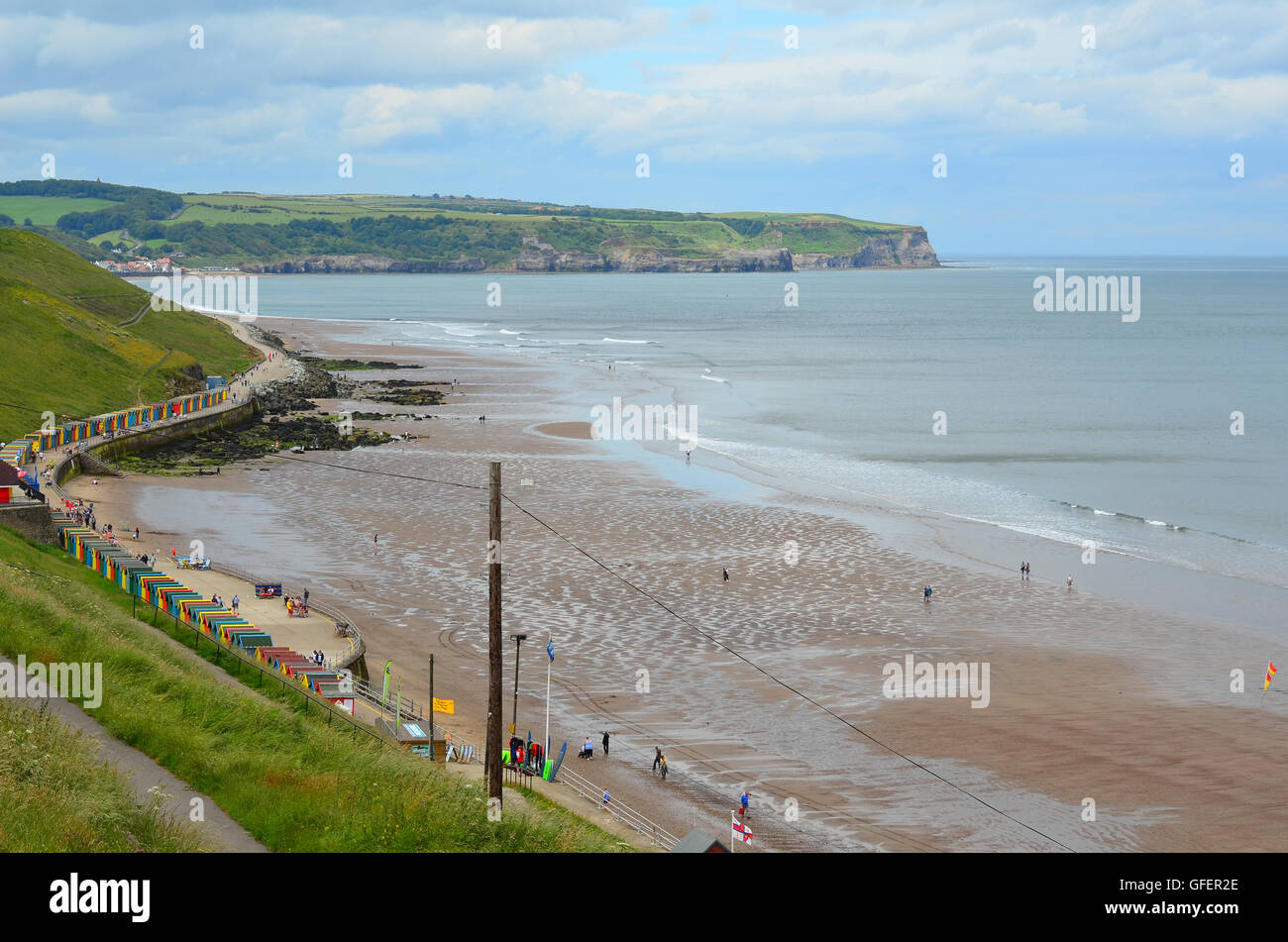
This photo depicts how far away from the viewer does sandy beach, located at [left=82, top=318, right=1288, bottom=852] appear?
24438 millimetres

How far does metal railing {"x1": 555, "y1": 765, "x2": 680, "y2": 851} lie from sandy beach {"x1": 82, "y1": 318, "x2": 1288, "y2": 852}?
548mm

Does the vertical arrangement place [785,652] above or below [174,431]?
below

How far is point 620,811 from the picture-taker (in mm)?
23266

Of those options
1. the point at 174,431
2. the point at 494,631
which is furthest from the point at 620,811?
the point at 174,431

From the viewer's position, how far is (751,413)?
289ft

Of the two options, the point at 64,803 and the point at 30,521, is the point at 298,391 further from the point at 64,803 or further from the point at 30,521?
the point at 64,803

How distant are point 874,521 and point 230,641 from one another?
31.5 meters

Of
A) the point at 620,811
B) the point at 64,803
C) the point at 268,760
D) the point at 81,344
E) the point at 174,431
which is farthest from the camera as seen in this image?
the point at 81,344

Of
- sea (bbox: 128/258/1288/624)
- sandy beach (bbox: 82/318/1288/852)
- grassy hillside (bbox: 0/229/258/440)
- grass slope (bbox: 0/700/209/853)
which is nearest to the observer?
grass slope (bbox: 0/700/209/853)

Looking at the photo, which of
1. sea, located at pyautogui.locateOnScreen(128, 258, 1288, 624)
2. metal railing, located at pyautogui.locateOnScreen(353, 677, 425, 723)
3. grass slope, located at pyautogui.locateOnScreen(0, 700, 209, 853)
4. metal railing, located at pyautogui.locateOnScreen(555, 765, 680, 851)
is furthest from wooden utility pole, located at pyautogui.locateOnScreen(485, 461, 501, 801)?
sea, located at pyautogui.locateOnScreen(128, 258, 1288, 624)

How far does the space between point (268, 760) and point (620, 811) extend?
8111 mm

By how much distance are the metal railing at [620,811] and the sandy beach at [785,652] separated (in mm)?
548

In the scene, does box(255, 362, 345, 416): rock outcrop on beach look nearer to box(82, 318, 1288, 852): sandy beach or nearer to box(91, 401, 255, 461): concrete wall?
box(91, 401, 255, 461): concrete wall

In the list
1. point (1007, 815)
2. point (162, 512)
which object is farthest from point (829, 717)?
point (162, 512)
